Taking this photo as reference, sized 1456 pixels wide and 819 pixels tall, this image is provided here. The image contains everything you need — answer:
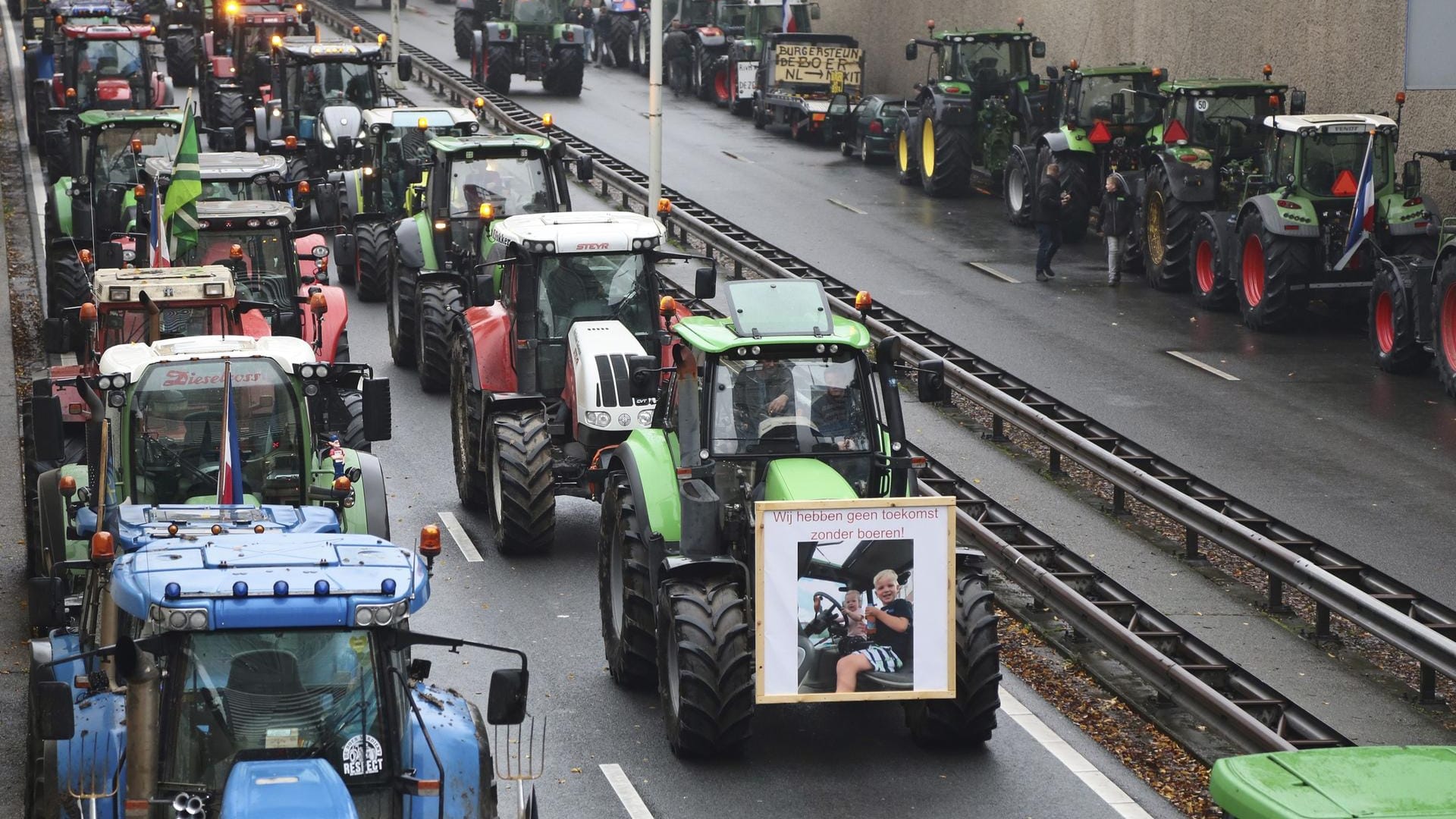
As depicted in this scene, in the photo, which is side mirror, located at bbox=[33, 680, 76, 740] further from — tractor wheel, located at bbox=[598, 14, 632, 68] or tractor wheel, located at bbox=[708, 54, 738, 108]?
tractor wheel, located at bbox=[598, 14, 632, 68]

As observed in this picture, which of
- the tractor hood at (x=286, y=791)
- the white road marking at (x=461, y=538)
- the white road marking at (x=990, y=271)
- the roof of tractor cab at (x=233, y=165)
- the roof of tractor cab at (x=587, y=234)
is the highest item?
the roof of tractor cab at (x=233, y=165)

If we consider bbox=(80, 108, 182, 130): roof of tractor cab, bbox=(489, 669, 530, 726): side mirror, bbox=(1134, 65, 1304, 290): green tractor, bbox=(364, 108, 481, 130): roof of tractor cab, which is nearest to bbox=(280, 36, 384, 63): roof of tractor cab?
bbox=(364, 108, 481, 130): roof of tractor cab

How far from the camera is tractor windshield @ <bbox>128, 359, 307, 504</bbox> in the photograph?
12.6m

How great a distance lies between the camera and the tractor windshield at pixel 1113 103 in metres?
32.5

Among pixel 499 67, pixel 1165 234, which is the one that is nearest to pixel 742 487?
pixel 1165 234

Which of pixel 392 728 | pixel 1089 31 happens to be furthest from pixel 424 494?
pixel 1089 31

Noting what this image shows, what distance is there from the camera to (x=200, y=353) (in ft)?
41.5

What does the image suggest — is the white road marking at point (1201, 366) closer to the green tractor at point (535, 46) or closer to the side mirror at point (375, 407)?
the side mirror at point (375, 407)

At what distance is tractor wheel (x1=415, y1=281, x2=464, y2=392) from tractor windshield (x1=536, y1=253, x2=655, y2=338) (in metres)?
4.22

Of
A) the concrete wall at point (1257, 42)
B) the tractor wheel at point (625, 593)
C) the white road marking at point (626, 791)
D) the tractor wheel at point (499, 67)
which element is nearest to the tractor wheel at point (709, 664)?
the white road marking at point (626, 791)

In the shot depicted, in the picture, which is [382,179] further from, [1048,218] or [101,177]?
[1048,218]

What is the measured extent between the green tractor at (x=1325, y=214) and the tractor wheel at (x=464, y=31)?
90.2ft

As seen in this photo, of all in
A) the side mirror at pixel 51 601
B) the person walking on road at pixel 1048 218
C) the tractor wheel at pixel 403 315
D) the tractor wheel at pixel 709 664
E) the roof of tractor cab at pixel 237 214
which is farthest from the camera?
the person walking on road at pixel 1048 218

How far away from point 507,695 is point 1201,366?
17.5m
